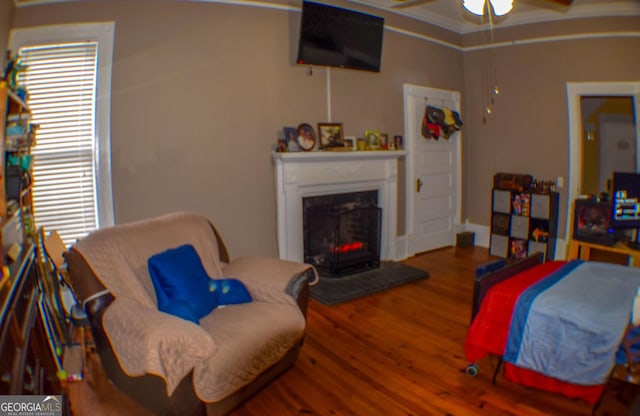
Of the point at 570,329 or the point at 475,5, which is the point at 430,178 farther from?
the point at 570,329

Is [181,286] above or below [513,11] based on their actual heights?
below

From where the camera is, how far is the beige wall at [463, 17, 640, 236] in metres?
4.19

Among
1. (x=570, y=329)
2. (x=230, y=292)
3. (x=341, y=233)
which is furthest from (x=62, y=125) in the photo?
(x=570, y=329)

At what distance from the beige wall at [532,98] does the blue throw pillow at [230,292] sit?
3.95m

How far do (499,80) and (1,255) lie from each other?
17.4 ft

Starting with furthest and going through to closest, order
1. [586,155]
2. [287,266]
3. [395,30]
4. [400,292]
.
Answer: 1. [586,155]
2. [395,30]
3. [400,292]
4. [287,266]

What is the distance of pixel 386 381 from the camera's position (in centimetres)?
229

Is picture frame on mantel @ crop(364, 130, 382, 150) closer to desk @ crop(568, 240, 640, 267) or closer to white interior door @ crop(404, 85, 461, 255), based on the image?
white interior door @ crop(404, 85, 461, 255)

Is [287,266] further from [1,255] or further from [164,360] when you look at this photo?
[1,255]

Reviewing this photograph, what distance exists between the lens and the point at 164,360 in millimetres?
1746

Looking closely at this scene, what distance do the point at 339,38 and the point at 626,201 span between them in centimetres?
308

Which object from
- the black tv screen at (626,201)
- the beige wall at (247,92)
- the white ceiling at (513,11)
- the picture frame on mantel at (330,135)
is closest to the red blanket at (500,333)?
the black tv screen at (626,201)

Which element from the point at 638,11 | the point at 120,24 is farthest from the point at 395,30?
the point at 120,24

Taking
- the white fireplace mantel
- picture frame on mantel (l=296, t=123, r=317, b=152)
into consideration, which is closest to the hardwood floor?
the white fireplace mantel
